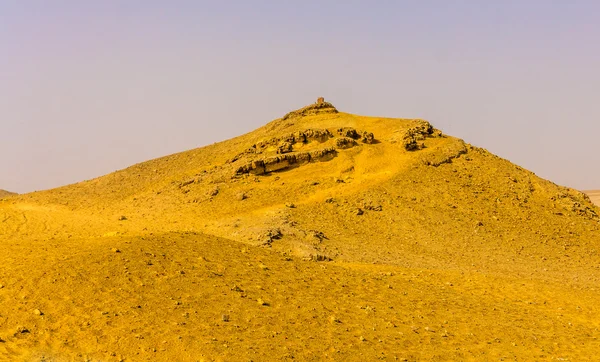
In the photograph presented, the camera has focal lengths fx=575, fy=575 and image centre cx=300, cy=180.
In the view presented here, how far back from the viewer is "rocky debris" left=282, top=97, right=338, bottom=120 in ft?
98.0

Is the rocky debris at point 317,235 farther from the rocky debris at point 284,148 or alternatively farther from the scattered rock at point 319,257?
the rocky debris at point 284,148

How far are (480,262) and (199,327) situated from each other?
11.1m

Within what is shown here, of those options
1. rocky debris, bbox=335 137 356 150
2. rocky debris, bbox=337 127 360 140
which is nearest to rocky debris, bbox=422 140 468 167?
rocky debris, bbox=335 137 356 150

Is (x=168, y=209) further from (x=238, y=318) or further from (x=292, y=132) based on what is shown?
(x=238, y=318)

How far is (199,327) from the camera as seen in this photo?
9188mm

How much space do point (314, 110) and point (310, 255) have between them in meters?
15.5

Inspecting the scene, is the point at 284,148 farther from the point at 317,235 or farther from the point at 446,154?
the point at 317,235

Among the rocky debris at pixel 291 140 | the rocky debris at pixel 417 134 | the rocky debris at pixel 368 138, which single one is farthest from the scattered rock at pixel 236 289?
the rocky debris at pixel 368 138

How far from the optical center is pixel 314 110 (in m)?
→ 30.0

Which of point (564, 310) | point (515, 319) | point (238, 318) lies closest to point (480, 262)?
point (564, 310)

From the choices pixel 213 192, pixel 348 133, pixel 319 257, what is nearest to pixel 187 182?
pixel 213 192

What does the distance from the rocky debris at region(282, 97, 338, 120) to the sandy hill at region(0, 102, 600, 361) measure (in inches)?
3.6

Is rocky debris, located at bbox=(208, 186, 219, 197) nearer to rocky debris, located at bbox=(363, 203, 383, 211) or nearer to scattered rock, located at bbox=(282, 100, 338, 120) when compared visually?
rocky debris, located at bbox=(363, 203, 383, 211)

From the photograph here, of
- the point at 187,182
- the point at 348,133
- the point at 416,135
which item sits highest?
the point at 348,133
